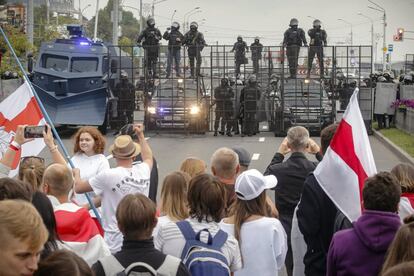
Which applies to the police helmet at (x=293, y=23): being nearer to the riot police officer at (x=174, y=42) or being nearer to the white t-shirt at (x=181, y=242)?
the riot police officer at (x=174, y=42)

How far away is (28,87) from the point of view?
27.6ft

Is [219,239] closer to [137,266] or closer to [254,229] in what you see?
[254,229]

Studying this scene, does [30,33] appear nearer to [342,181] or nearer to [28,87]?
[28,87]

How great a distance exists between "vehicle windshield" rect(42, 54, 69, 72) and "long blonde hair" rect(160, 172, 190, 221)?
25.0 m

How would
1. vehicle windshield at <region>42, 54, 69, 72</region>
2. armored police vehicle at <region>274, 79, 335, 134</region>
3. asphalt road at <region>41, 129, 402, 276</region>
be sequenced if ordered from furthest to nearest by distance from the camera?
1. vehicle windshield at <region>42, 54, 69, 72</region>
2. armored police vehicle at <region>274, 79, 335, 134</region>
3. asphalt road at <region>41, 129, 402, 276</region>

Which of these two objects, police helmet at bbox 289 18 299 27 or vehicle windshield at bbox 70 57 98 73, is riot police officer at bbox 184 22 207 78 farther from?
vehicle windshield at bbox 70 57 98 73

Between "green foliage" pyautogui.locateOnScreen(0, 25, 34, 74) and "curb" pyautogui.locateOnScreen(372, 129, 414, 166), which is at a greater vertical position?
"green foliage" pyautogui.locateOnScreen(0, 25, 34, 74)

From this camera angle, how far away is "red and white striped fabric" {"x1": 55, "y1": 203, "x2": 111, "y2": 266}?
555cm

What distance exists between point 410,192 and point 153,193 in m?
3.14

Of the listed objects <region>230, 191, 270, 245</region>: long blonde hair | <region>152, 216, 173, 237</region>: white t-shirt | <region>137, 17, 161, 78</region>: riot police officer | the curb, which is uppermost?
<region>137, 17, 161, 78</region>: riot police officer

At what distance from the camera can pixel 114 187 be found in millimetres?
6926

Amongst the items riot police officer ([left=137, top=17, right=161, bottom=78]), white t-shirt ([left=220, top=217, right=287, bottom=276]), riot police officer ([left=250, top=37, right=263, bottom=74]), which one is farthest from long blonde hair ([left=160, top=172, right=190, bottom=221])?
riot police officer ([left=250, top=37, right=263, bottom=74])

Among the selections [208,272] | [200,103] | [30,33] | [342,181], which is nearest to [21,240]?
[208,272]

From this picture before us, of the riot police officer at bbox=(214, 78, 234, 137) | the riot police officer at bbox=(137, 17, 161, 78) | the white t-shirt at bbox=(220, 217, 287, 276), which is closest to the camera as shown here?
the white t-shirt at bbox=(220, 217, 287, 276)
